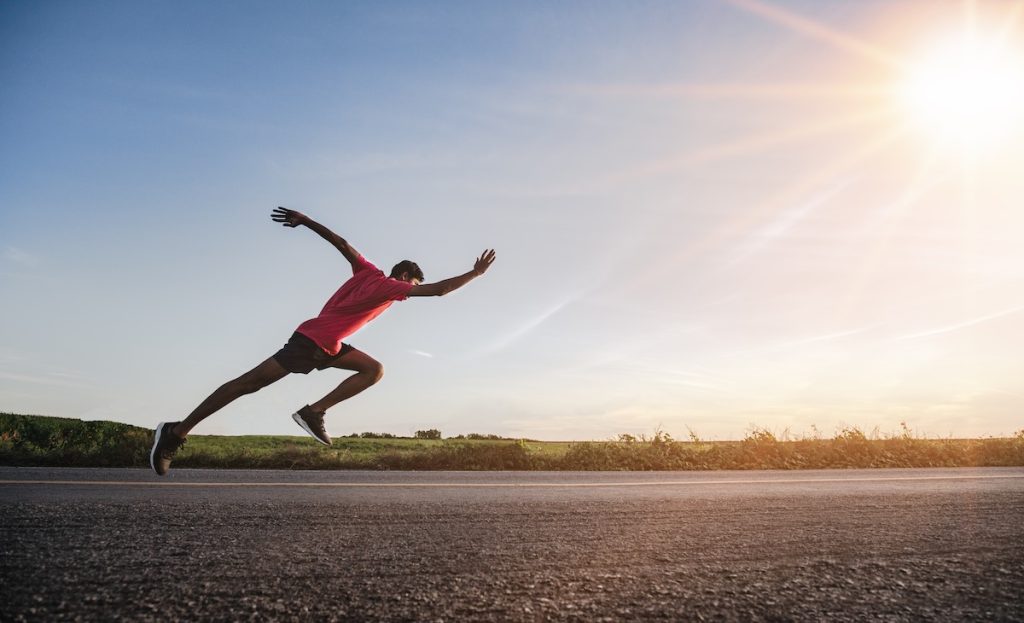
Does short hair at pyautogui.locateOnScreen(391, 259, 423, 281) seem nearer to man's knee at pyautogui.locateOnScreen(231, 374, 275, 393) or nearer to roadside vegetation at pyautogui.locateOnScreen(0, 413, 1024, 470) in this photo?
man's knee at pyautogui.locateOnScreen(231, 374, 275, 393)

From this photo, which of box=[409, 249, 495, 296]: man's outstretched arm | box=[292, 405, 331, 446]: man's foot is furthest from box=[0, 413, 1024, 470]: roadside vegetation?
box=[409, 249, 495, 296]: man's outstretched arm

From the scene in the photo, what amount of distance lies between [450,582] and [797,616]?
4.32ft

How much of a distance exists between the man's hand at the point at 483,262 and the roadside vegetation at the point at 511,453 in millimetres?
7967

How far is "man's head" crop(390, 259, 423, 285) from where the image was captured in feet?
20.3

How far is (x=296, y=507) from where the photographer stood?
4.82 meters

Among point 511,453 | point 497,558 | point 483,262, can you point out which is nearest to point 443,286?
point 483,262

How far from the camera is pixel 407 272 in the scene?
20.4ft

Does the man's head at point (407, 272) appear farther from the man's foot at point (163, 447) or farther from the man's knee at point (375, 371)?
the man's foot at point (163, 447)

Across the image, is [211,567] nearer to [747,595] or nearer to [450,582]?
[450,582]

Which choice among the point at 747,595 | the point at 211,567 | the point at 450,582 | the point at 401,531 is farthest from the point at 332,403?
the point at 747,595

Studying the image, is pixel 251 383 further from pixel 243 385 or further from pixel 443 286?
pixel 443 286

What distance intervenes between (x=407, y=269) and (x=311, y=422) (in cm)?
197

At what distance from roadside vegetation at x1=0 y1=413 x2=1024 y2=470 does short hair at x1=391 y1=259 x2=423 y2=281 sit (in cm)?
753

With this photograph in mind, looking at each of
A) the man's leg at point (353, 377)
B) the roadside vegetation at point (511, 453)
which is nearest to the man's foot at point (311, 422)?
the man's leg at point (353, 377)
